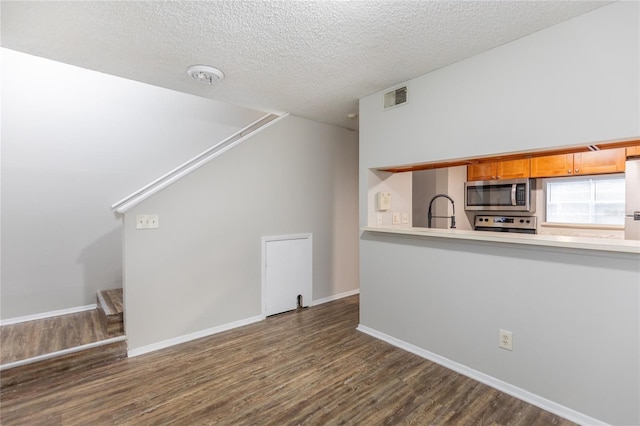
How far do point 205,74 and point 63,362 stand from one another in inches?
98.7

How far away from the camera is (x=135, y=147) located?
3.37 m

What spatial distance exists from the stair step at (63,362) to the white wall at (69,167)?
3.43 ft

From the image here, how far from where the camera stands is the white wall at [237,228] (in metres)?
2.61

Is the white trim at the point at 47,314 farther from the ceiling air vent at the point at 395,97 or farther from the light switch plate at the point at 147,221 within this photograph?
the ceiling air vent at the point at 395,97

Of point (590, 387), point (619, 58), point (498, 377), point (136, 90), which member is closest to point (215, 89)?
point (136, 90)

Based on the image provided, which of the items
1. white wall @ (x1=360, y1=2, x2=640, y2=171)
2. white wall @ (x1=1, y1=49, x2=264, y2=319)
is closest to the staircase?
white wall @ (x1=1, y1=49, x2=264, y2=319)

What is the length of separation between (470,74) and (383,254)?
1.66 metres

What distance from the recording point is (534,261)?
1.89 metres

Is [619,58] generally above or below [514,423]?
above

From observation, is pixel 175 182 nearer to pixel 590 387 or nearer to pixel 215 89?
pixel 215 89

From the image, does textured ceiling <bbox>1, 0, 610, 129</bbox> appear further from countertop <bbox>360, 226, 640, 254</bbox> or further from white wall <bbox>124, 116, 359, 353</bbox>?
countertop <bbox>360, 226, 640, 254</bbox>

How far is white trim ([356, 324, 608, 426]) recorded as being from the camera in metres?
1.73

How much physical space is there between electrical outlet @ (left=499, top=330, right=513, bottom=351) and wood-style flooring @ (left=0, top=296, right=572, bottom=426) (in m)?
0.31

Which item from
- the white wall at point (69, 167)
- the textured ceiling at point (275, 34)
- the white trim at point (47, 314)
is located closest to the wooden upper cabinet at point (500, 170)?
the textured ceiling at point (275, 34)
